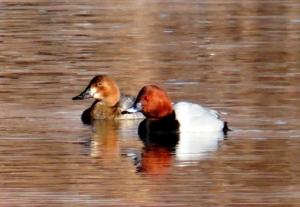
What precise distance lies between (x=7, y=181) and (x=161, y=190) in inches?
46.9

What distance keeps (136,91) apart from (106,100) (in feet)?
4.00

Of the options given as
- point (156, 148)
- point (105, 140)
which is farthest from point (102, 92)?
point (156, 148)

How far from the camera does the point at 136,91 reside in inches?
615

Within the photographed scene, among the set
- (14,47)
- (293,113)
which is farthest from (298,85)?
(14,47)

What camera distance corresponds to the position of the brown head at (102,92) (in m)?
14.4

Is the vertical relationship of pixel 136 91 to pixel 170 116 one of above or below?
below

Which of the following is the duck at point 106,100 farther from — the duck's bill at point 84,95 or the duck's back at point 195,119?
the duck's back at point 195,119

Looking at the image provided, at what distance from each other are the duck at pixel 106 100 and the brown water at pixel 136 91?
145 mm

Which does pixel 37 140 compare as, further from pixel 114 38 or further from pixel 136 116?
pixel 114 38

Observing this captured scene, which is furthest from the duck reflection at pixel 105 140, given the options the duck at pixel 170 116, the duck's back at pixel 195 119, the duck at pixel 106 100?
the duck's back at pixel 195 119

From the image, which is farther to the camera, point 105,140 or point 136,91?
point 136,91

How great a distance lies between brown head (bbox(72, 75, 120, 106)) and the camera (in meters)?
14.4

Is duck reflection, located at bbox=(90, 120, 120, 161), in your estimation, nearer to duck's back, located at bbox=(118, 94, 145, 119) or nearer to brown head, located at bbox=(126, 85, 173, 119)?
duck's back, located at bbox=(118, 94, 145, 119)

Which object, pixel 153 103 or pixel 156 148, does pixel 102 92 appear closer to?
pixel 153 103
